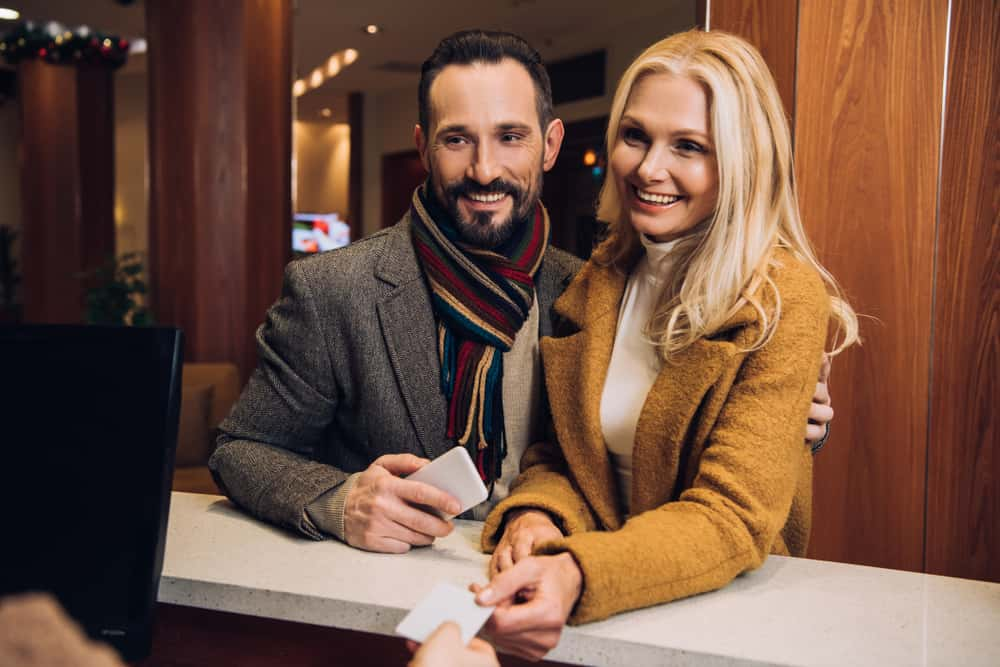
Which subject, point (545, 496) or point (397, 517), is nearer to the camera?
point (397, 517)

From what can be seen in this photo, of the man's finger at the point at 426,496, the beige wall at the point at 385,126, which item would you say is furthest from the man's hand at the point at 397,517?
the beige wall at the point at 385,126

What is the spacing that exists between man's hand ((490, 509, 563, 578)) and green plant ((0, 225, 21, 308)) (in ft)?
37.5

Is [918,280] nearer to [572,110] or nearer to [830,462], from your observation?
[830,462]

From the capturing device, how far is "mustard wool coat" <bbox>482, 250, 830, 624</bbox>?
40.2 inches

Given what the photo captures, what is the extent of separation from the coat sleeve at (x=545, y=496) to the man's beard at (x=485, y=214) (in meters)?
0.44

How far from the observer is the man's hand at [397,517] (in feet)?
3.93

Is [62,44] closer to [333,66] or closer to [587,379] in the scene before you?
[333,66]

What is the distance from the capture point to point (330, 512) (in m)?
1.28

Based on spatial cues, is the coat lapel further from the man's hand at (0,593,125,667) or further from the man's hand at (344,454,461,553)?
the man's hand at (0,593,125,667)

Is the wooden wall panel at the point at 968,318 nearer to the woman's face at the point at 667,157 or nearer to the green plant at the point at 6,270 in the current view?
the woman's face at the point at 667,157

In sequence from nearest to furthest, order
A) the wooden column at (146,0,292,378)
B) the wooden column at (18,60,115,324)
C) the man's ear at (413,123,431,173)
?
the man's ear at (413,123,431,173)
the wooden column at (146,0,292,378)
the wooden column at (18,60,115,324)

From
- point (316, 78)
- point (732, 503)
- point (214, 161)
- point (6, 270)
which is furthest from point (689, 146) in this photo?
point (6, 270)

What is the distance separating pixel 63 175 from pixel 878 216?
8.65 m

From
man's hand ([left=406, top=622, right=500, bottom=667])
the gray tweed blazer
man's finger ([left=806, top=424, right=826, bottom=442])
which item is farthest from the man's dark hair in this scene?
man's hand ([left=406, top=622, right=500, bottom=667])
